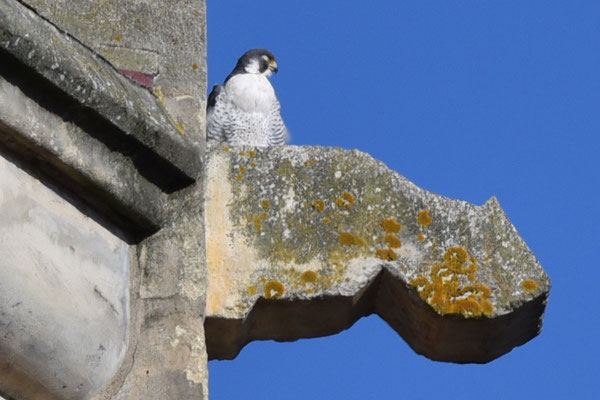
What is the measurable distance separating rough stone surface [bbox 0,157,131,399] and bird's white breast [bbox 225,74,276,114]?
22.2ft

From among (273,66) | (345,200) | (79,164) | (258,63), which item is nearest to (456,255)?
(345,200)

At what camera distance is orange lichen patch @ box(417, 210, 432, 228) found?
14.4 ft

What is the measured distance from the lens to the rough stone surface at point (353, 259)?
424 centimetres

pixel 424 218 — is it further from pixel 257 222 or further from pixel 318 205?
pixel 257 222

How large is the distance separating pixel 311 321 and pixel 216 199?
46cm

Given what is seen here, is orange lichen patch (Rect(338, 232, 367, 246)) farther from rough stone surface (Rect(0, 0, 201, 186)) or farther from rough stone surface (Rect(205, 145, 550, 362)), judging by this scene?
rough stone surface (Rect(0, 0, 201, 186))

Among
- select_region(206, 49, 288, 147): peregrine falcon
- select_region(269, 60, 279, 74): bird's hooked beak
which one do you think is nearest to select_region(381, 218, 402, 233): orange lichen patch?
select_region(206, 49, 288, 147): peregrine falcon

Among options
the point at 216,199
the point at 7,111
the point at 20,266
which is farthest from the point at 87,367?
the point at 216,199

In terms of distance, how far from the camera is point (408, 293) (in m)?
4.32

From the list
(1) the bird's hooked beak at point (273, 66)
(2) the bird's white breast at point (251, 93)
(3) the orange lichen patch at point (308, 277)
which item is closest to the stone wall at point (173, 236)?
(3) the orange lichen patch at point (308, 277)

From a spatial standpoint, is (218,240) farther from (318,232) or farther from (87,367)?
(87,367)

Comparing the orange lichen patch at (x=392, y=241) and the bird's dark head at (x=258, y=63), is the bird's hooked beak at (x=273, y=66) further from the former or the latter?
the orange lichen patch at (x=392, y=241)

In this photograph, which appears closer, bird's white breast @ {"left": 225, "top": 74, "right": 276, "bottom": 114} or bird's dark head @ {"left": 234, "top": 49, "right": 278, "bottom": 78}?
bird's white breast @ {"left": 225, "top": 74, "right": 276, "bottom": 114}

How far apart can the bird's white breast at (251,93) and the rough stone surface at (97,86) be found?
20.9 ft
